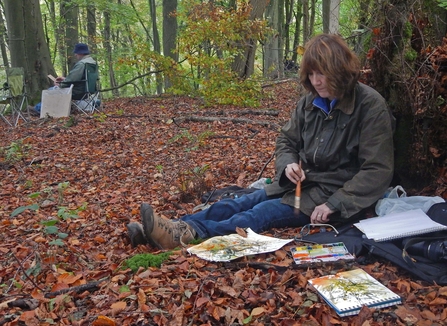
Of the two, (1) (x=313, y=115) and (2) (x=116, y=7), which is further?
(2) (x=116, y=7)

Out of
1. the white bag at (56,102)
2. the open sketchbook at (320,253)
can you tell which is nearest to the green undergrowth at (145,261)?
the open sketchbook at (320,253)

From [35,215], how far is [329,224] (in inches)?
118

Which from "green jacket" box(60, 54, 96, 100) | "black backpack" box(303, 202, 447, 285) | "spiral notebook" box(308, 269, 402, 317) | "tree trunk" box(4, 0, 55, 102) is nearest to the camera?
"spiral notebook" box(308, 269, 402, 317)

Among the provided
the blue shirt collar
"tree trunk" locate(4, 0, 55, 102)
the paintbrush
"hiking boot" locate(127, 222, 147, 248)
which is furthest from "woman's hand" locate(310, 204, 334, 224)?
"tree trunk" locate(4, 0, 55, 102)

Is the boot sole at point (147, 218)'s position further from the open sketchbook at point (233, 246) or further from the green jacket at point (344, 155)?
the green jacket at point (344, 155)

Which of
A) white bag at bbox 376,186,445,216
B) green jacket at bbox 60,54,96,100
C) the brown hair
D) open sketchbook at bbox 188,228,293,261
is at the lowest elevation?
open sketchbook at bbox 188,228,293,261

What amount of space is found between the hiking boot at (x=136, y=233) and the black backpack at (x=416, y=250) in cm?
132

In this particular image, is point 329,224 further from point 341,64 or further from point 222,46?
point 222,46

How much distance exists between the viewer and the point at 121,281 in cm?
265

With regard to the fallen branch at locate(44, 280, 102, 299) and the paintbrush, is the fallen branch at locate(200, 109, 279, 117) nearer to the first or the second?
the paintbrush

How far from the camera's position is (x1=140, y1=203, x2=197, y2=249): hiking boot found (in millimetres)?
3018

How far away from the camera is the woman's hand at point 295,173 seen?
3332 millimetres

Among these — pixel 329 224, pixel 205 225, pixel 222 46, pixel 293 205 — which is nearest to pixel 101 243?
pixel 205 225

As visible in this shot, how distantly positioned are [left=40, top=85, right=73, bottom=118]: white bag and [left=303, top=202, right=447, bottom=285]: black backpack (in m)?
7.80
